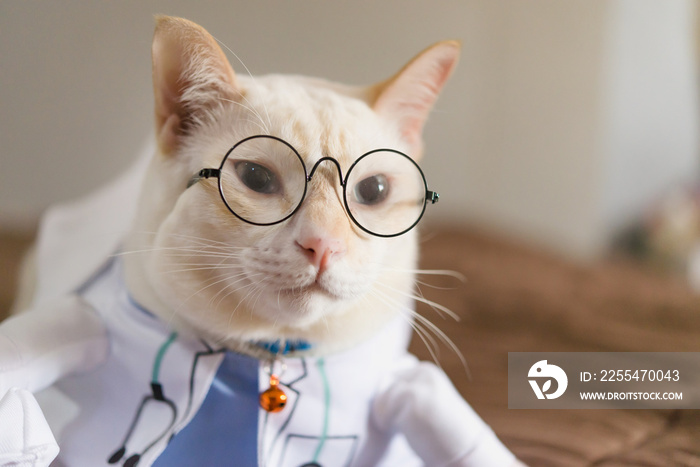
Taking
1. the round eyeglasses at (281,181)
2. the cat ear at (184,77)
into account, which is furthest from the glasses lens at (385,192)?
the cat ear at (184,77)

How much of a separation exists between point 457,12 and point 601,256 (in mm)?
1510

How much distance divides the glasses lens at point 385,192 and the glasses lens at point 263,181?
Result: 5 centimetres

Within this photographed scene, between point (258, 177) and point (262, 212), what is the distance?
34 millimetres

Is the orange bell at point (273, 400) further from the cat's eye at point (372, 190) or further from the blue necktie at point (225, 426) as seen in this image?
the cat's eye at point (372, 190)

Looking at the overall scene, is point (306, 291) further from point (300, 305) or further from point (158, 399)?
point (158, 399)

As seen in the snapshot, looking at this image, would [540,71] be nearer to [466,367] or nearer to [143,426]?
[466,367]

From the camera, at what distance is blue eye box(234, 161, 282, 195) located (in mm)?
521

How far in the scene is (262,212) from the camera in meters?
0.52

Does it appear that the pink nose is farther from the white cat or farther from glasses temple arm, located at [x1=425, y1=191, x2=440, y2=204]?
glasses temple arm, located at [x1=425, y1=191, x2=440, y2=204]

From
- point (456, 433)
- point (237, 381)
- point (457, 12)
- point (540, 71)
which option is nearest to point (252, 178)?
point (237, 381)

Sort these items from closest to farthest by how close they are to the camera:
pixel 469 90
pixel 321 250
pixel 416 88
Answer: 1. pixel 321 250
2. pixel 416 88
3. pixel 469 90

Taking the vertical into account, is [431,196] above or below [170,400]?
above

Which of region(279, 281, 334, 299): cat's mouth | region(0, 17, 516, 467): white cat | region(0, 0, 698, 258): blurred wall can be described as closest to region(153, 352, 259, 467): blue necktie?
region(0, 17, 516, 467): white cat

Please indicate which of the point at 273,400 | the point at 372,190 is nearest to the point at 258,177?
the point at 372,190
